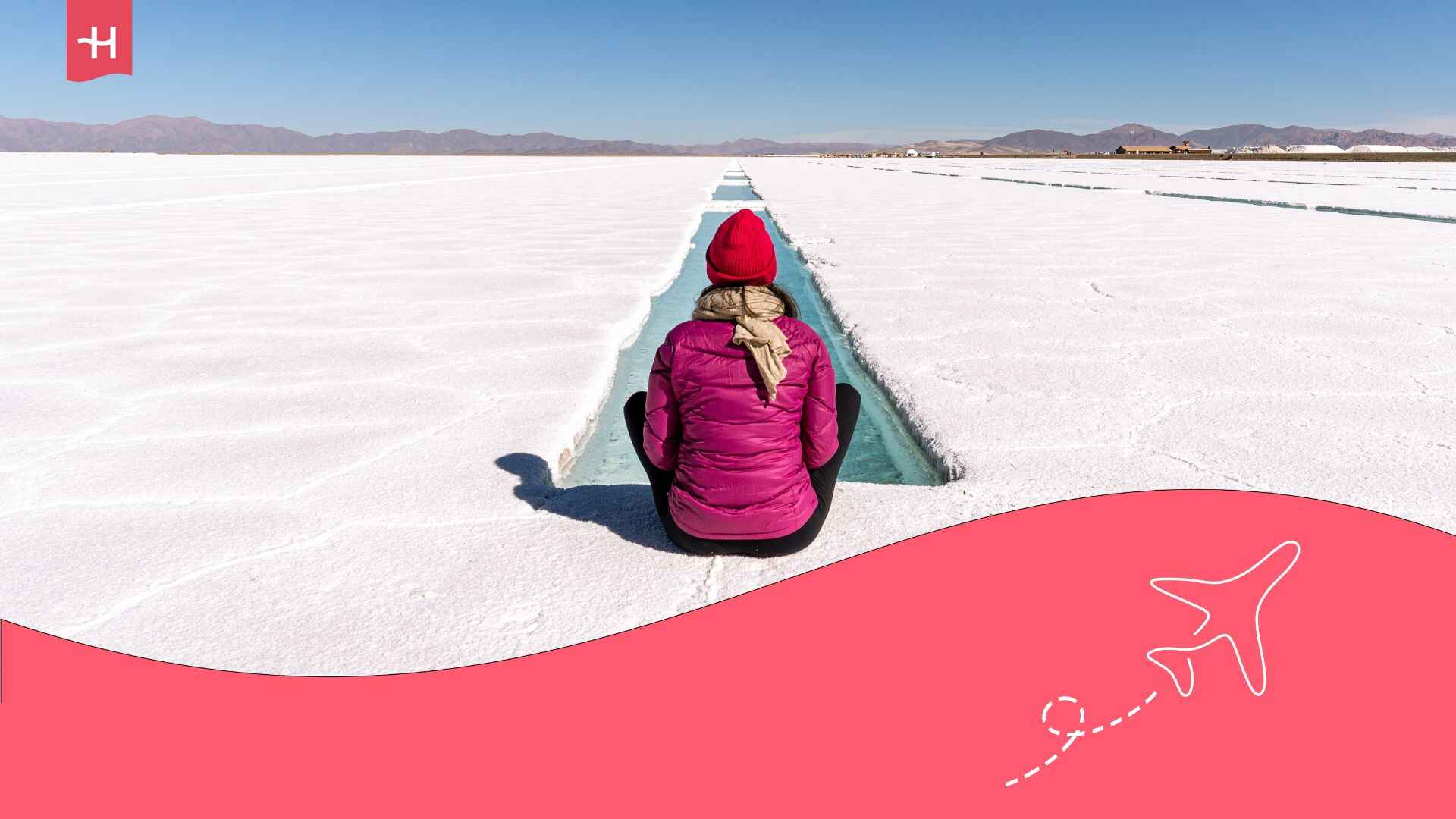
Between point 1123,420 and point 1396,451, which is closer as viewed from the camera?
point 1396,451

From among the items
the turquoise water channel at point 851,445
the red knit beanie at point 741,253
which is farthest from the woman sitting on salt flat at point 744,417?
the turquoise water channel at point 851,445

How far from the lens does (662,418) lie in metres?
1.28

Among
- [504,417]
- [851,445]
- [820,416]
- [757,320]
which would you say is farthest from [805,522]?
[504,417]

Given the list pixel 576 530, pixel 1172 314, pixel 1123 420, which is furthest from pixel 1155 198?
pixel 576 530

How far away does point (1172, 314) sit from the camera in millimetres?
3043

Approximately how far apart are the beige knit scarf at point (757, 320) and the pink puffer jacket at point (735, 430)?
3 cm

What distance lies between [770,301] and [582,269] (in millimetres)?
3045

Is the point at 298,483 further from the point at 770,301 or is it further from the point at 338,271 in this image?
the point at 338,271

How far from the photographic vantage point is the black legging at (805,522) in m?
1.34

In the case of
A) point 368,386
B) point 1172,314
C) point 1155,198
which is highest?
point 1155,198

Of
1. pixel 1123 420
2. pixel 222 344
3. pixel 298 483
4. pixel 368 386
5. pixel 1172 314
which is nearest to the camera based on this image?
pixel 298 483

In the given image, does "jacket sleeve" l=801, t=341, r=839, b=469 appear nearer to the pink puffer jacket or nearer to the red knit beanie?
the pink puffer jacket

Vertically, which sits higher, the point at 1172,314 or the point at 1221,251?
the point at 1221,251

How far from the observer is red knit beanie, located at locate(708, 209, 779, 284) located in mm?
1168
